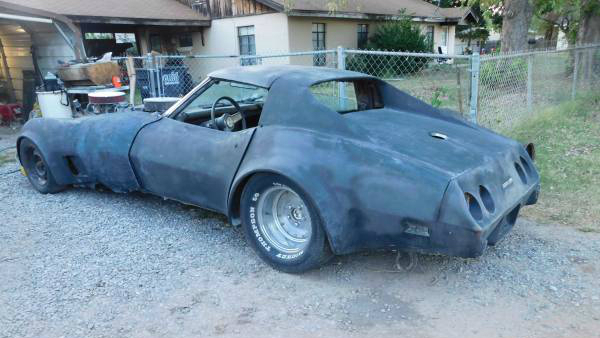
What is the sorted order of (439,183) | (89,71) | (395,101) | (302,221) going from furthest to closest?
(89,71), (395,101), (302,221), (439,183)

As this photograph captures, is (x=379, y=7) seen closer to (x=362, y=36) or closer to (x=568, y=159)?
(x=362, y=36)

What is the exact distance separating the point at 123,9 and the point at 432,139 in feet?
51.8

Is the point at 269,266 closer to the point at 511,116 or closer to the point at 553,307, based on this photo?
the point at 553,307

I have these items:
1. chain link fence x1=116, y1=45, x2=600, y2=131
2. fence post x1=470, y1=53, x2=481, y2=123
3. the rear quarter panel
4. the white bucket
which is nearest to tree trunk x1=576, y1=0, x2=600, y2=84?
chain link fence x1=116, y1=45, x2=600, y2=131

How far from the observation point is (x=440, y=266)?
341 centimetres

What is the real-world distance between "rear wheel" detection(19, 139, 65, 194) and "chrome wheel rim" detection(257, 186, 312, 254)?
2825 millimetres

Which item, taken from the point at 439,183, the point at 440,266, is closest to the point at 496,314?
the point at 440,266

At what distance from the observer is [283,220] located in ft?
11.4

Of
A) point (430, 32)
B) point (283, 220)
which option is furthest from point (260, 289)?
point (430, 32)

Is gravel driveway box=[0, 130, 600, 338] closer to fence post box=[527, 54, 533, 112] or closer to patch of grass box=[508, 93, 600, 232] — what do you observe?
patch of grass box=[508, 93, 600, 232]

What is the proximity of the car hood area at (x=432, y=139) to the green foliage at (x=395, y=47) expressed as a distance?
1453 cm

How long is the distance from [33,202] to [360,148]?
383 cm

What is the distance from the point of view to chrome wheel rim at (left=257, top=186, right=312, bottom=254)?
3354 mm

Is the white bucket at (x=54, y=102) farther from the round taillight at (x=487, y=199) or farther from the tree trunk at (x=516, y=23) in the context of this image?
the tree trunk at (x=516, y=23)
